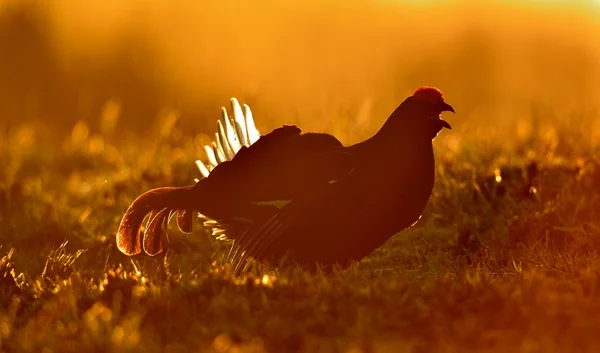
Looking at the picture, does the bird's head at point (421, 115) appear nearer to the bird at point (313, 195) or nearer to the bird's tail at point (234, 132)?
the bird at point (313, 195)

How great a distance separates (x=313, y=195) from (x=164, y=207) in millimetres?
1035

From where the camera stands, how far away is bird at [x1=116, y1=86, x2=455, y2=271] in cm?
624

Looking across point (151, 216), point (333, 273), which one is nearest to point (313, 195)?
point (333, 273)

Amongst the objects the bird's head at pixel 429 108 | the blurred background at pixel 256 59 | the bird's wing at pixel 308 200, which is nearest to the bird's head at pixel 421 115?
A: the bird's head at pixel 429 108

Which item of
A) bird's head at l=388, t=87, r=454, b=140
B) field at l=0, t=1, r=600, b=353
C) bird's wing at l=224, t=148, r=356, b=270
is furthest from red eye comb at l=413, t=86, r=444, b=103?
field at l=0, t=1, r=600, b=353

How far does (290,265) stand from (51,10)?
9.08 meters

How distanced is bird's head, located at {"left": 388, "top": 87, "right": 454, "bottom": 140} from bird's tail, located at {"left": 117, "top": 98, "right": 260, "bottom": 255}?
1140 mm

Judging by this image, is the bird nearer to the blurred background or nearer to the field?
the field

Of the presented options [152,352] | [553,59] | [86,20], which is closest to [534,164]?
[152,352]

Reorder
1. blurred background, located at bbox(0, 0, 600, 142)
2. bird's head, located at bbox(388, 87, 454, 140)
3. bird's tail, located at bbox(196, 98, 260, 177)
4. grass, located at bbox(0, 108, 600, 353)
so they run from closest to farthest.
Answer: grass, located at bbox(0, 108, 600, 353) < bird's head, located at bbox(388, 87, 454, 140) < bird's tail, located at bbox(196, 98, 260, 177) < blurred background, located at bbox(0, 0, 600, 142)

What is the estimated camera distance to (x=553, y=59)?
47.8 ft

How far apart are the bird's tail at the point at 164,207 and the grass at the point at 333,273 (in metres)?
0.16

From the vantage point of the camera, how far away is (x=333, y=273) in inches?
234

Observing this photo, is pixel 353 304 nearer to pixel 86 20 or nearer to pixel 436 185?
pixel 436 185
